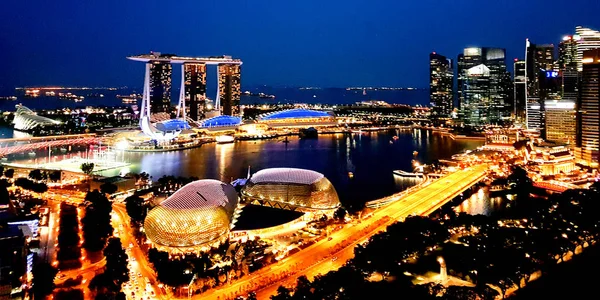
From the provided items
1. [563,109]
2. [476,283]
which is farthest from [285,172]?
[563,109]

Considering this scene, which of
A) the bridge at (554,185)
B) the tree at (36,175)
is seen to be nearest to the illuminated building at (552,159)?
the bridge at (554,185)

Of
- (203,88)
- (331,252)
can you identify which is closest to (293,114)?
(203,88)

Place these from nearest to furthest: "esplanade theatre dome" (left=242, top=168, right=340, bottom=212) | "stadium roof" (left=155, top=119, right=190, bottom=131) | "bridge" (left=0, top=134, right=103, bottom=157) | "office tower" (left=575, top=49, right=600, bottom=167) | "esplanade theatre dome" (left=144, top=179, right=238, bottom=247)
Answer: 1. "esplanade theatre dome" (left=144, top=179, right=238, bottom=247)
2. "esplanade theatre dome" (left=242, top=168, right=340, bottom=212)
3. "office tower" (left=575, top=49, right=600, bottom=167)
4. "bridge" (left=0, top=134, right=103, bottom=157)
5. "stadium roof" (left=155, top=119, right=190, bottom=131)

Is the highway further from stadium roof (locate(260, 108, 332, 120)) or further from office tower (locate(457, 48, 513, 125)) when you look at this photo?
office tower (locate(457, 48, 513, 125))

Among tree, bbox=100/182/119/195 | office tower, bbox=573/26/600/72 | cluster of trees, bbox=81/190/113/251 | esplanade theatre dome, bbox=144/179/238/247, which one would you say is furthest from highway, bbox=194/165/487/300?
office tower, bbox=573/26/600/72

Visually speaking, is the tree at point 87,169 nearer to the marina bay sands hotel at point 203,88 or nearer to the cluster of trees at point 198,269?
the cluster of trees at point 198,269

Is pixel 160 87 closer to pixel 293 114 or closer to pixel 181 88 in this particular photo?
pixel 181 88

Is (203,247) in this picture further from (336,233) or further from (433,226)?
(433,226)
